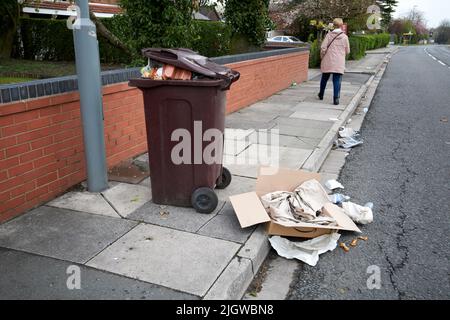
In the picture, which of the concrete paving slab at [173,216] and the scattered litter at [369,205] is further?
the scattered litter at [369,205]

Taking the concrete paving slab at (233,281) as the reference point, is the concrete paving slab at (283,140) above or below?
above

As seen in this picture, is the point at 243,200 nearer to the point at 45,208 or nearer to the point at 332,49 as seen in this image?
the point at 45,208

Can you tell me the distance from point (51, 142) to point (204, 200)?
60.2 inches

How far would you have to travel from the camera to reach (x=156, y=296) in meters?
2.62

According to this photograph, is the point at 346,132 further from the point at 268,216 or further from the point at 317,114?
the point at 268,216

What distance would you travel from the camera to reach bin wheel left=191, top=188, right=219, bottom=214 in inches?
148

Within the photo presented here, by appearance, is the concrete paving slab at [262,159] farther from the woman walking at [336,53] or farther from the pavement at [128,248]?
the woman walking at [336,53]

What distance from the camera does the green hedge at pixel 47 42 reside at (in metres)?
17.2

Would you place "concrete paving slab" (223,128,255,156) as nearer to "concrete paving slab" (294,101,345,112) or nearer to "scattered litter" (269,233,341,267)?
"scattered litter" (269,233,341,267)

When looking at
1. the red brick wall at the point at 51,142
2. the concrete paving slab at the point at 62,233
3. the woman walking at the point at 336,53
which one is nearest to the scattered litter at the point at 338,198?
the concrete paving slab at the point at 62,233

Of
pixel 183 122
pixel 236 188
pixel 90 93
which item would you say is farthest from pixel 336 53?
pixel 90 93

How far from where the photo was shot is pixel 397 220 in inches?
160

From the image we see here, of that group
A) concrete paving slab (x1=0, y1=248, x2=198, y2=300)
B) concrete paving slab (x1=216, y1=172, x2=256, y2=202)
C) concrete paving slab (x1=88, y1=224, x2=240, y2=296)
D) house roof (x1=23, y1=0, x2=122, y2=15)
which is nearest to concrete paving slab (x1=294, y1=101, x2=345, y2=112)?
concrete paving slab (x1=216, y1=172, x2=256, y2=202)

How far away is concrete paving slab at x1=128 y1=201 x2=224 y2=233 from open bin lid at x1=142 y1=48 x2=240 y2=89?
1.16 metres
